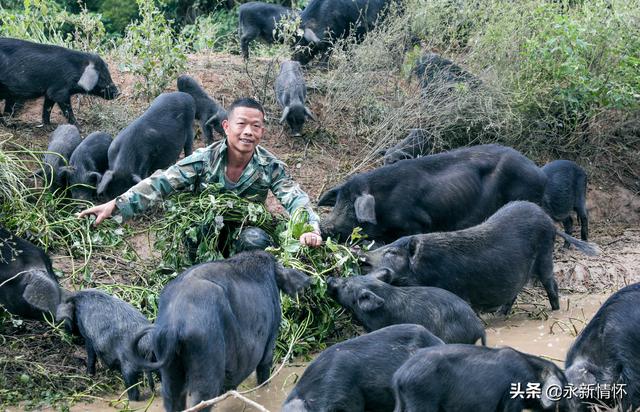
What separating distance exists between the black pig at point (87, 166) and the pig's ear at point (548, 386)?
516 cm

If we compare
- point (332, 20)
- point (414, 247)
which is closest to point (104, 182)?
point (414, 247)

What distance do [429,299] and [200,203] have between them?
6.87 ft

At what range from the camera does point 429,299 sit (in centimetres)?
757

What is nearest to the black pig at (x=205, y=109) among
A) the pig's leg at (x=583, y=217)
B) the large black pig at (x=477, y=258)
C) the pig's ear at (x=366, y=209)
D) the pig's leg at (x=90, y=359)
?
the pig's ear at (x=366, y=209)

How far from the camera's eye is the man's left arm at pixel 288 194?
27.4 feet

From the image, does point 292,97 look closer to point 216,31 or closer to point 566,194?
point 566,194

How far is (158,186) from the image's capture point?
820cm

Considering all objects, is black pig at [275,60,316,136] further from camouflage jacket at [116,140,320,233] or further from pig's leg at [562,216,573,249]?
pig's leg at [562,216,573,249]

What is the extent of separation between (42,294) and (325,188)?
4132mm

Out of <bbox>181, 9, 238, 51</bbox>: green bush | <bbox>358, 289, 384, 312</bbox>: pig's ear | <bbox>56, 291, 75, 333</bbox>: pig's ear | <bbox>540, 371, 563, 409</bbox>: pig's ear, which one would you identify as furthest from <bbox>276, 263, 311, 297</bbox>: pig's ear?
<bbox>181, 9, 238, 51</bbox>: green bush

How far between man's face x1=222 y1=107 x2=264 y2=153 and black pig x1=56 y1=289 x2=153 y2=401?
1740 mm

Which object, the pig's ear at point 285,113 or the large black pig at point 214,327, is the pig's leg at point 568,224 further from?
the large black pig at point 214,327

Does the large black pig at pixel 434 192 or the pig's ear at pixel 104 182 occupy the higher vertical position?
the large black pig at pixel 434 192

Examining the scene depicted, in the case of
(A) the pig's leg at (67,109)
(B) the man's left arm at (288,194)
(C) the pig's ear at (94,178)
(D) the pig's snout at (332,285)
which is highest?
(B) the man's left arm at (288,194)
